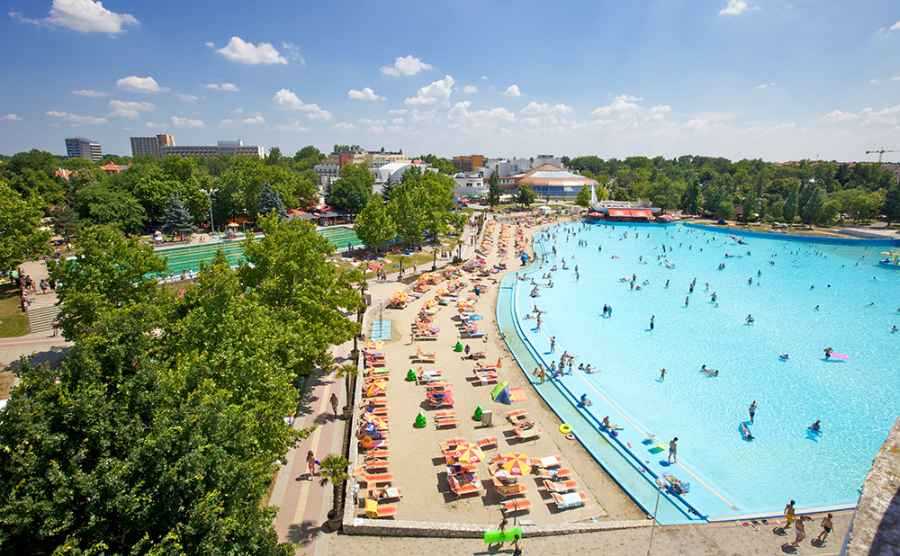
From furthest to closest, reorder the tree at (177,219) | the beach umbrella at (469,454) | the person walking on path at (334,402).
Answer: the tree at (177,219), the person walking on path at (334,402), the beach umbrella at (469,454)

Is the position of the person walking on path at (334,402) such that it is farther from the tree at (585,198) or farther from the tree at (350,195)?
the tree at (585,198)

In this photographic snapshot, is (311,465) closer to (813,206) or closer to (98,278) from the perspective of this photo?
(98,278)

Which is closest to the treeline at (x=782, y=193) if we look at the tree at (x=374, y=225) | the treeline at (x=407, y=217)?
the treeline at (x=407, y=217)

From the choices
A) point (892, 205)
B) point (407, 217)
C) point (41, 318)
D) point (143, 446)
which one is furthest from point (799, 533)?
point (892, 205)

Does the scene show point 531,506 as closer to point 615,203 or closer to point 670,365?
point 670,365

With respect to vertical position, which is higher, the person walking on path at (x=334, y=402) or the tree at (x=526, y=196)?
the tree at (x=526, y=196)

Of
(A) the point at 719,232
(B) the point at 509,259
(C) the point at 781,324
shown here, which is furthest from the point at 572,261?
(A) the point at 719,232

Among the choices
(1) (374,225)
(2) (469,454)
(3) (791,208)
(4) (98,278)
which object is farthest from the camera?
(3) (791,208)
